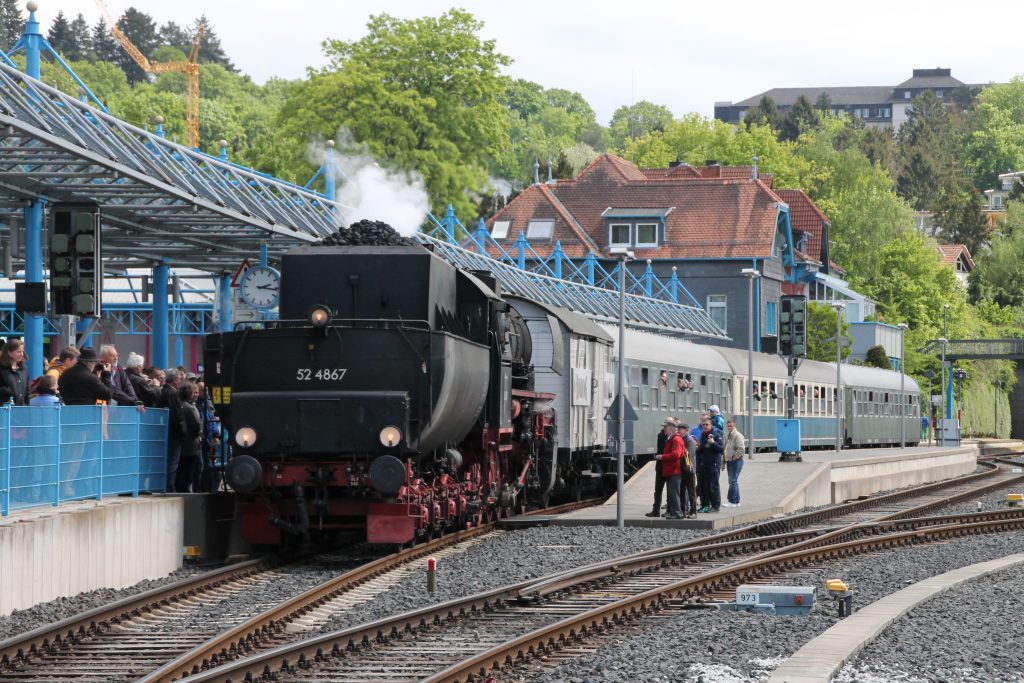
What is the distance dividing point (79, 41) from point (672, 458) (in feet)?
507

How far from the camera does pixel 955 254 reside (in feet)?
418

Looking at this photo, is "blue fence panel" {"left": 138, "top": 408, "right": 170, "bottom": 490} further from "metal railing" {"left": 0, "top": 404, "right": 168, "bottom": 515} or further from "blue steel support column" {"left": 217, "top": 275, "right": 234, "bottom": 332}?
"blue steel support column" {"left": 217, "top": 275, "right": 234, "bottom": 332}

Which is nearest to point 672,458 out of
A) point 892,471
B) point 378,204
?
point 378,204

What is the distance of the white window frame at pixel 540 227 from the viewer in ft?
253

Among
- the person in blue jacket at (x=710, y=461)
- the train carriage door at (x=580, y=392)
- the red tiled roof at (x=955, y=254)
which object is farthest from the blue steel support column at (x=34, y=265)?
the red tiled roof at (x=955, y=254)

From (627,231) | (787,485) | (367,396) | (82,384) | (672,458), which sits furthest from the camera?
(627,231)

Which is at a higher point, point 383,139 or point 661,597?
point 383,139

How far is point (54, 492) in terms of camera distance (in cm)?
1605

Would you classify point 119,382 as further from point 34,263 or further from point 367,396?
point 34,263

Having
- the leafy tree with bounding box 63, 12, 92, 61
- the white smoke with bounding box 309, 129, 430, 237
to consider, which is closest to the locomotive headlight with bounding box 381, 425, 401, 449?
the white smoke with bounding box 309, 129, 430, 237

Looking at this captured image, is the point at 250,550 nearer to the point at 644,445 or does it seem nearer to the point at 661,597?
the point at 661,597

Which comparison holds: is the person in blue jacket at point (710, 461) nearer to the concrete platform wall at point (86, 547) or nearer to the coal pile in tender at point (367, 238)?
the coal pile in tender at point (367, 238)

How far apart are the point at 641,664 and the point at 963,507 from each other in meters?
24.0

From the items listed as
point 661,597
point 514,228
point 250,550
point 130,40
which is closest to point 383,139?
point 514,228
